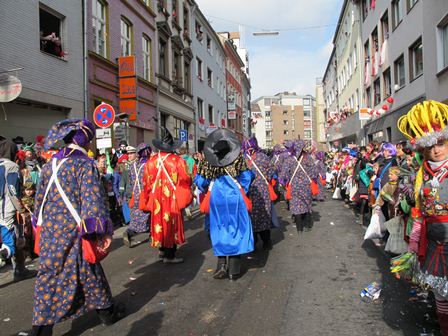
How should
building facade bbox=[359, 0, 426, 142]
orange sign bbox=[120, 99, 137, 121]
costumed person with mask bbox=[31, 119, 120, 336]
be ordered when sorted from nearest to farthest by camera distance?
costumed person with mask bbox=[31, 119, 120, 336] < orange sign bbox=[120, 99, 137, 121] < building facade bbox=[359, 0, 426, 142]

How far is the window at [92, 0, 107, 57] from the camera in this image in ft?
44.2

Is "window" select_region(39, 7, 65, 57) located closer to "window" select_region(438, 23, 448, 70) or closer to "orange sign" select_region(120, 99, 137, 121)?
"orange sign" select_region(120, 99, 137, 121)

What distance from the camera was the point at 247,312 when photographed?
3918 millimetres

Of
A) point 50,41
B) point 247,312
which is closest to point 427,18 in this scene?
point 50,41

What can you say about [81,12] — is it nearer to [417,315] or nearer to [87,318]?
[87,318]

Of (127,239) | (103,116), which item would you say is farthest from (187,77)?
(127,239)

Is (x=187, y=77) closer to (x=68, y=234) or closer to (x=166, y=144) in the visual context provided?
(x=166, y=144)

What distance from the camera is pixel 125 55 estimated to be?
16.0m

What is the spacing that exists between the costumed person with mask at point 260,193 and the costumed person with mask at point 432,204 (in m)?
3.14

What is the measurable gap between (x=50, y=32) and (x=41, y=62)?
5.06 feet

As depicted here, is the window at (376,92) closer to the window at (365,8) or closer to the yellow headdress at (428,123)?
the window at (365,8)

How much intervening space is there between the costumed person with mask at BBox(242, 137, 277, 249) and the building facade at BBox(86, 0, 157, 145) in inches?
251

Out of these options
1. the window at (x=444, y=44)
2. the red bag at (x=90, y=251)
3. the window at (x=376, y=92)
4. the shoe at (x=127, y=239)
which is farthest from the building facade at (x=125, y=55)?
the window at (x=376, y=92)

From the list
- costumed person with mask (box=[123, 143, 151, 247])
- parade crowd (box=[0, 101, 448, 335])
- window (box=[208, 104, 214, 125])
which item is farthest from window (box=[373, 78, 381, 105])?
costumed person with mask (box=[123, 143, 151, 247])
